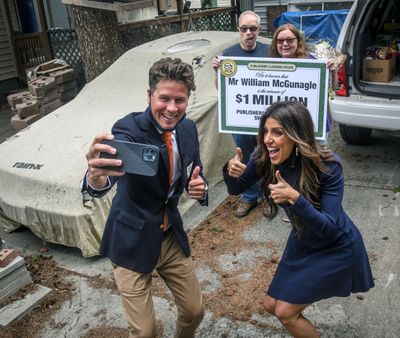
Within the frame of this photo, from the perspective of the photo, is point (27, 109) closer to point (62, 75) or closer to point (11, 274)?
point (62, 75)

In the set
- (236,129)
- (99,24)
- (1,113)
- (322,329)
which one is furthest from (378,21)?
(1,113)

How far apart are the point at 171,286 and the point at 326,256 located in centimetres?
92

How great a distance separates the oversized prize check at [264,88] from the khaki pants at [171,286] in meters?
1.67

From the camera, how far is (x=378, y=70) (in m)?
5.51

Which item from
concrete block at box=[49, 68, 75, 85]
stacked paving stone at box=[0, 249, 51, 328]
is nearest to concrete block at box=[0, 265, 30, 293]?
stacked paving stone at box=[0, 249, 51, 328]

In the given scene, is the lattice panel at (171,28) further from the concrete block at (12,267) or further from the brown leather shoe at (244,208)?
the concrete block at (12,267)

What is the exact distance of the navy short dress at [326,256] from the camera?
7.89 ft

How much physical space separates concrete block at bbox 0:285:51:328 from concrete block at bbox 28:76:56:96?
4.46 metres

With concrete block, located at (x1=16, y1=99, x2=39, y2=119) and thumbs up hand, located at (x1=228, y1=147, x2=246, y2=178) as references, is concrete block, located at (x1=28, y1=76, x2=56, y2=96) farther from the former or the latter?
thumbs up hand, located at (x1=228, y1=147, x2=246, y2=178)

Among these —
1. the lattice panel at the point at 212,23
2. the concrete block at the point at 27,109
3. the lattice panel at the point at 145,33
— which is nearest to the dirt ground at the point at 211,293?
the concrete block at the point at 27,109

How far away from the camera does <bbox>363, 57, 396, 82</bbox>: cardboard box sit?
5.46 m

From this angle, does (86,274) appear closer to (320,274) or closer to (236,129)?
(236,129)

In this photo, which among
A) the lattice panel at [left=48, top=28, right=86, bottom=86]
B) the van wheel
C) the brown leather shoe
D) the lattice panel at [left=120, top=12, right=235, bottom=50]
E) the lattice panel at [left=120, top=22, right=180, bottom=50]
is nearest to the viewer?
the brown leather shoe

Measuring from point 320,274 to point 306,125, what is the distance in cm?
77
